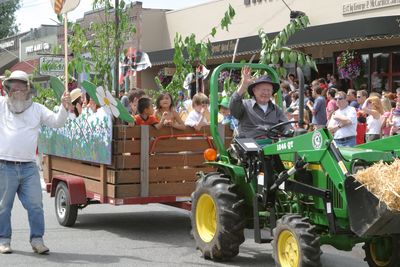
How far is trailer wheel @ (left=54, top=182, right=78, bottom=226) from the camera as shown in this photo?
882 centimetres

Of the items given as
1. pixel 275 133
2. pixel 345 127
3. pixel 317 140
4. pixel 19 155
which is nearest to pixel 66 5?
pixel 19 155

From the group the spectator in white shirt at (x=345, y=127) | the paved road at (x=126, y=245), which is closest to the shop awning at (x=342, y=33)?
the spectator in white shirt at (x=345, y=127)

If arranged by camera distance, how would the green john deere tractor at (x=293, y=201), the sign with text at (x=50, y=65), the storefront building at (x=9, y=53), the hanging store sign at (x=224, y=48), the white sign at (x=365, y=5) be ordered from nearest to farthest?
the green john deere tractor at (x=293, y=201) → the sign with text at (x=50, y=65) → the white sign at (x=365, y=5) → the hanging store sign at (x=224, y=48) → the storefront building at (x=9, y=53)

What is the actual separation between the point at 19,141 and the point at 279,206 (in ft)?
9.01

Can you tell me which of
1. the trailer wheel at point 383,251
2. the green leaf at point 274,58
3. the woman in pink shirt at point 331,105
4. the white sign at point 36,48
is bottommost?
the trailer wheel at point 383,251

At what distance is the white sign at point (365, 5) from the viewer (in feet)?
59.1

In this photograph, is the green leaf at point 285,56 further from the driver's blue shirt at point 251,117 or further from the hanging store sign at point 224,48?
the hanging store sign at point 224,48

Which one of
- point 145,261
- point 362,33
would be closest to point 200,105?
point 145,261

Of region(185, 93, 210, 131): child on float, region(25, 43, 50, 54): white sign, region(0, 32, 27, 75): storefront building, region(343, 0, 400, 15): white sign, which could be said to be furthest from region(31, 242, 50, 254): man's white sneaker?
region(0, 32, 27, 75): storefront building

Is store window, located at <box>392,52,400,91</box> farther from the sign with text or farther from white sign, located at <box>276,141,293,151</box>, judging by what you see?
white sign, located at <box>276,141,293,151</box>

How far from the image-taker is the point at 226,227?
21.8 ft

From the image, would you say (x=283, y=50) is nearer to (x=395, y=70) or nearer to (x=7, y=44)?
(x=395, y=70)

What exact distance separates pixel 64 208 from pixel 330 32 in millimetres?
10998

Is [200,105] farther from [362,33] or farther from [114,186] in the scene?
[362,33]
